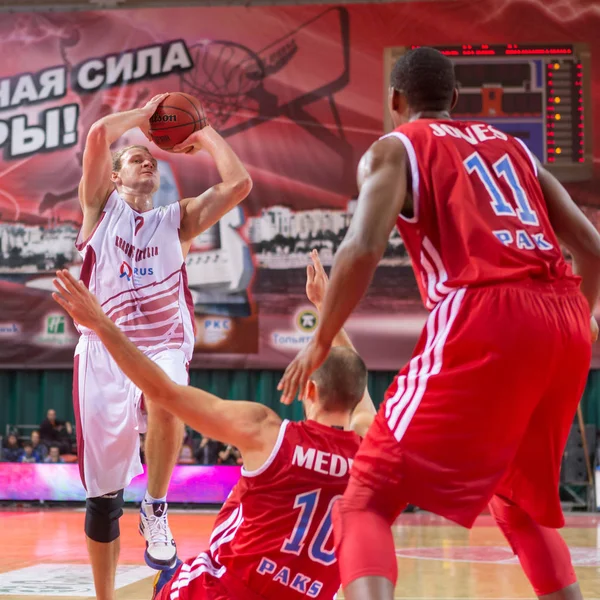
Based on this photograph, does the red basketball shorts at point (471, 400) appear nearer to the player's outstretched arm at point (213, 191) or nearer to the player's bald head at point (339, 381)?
the player's bald head at point (339, 381)

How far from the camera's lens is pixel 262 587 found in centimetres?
278

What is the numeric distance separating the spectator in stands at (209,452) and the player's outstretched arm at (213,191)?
828cm

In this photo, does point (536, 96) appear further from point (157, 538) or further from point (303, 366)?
point (303, 366)

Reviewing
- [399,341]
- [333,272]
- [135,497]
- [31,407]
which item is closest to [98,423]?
[333,272]

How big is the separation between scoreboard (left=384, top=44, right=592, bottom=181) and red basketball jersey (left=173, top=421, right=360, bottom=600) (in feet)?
33.6

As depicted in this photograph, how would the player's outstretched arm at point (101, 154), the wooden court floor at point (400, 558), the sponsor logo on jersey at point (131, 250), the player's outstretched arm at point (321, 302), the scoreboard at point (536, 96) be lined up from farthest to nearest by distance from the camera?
the scoreboard at point (536, 96) → the wooden court floor at point (400, 558) → the sponsor logo on jersey at point (131, 250) → the player's outstretched arm at point (101, 154) → the player's outstretched arm at point (321, 302)

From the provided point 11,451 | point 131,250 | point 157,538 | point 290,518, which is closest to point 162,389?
point 290,518

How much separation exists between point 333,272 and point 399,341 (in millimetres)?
10666

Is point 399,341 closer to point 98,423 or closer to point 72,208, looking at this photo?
point 72,208

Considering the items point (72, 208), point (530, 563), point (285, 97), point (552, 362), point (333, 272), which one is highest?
point (285, 97)

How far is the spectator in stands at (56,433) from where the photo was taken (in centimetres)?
1279

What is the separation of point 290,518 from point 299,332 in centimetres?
1019

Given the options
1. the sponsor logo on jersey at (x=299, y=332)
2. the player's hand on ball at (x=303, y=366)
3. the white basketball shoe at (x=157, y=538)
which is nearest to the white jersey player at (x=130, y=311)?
the white basketball shoe at (x=157, y=538)

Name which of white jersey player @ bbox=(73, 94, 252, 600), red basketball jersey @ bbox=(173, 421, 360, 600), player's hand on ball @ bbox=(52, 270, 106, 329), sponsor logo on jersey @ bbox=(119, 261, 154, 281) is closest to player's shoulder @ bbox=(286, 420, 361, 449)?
red basketball jersey @ bbox=(173, 421, 360, 600)
